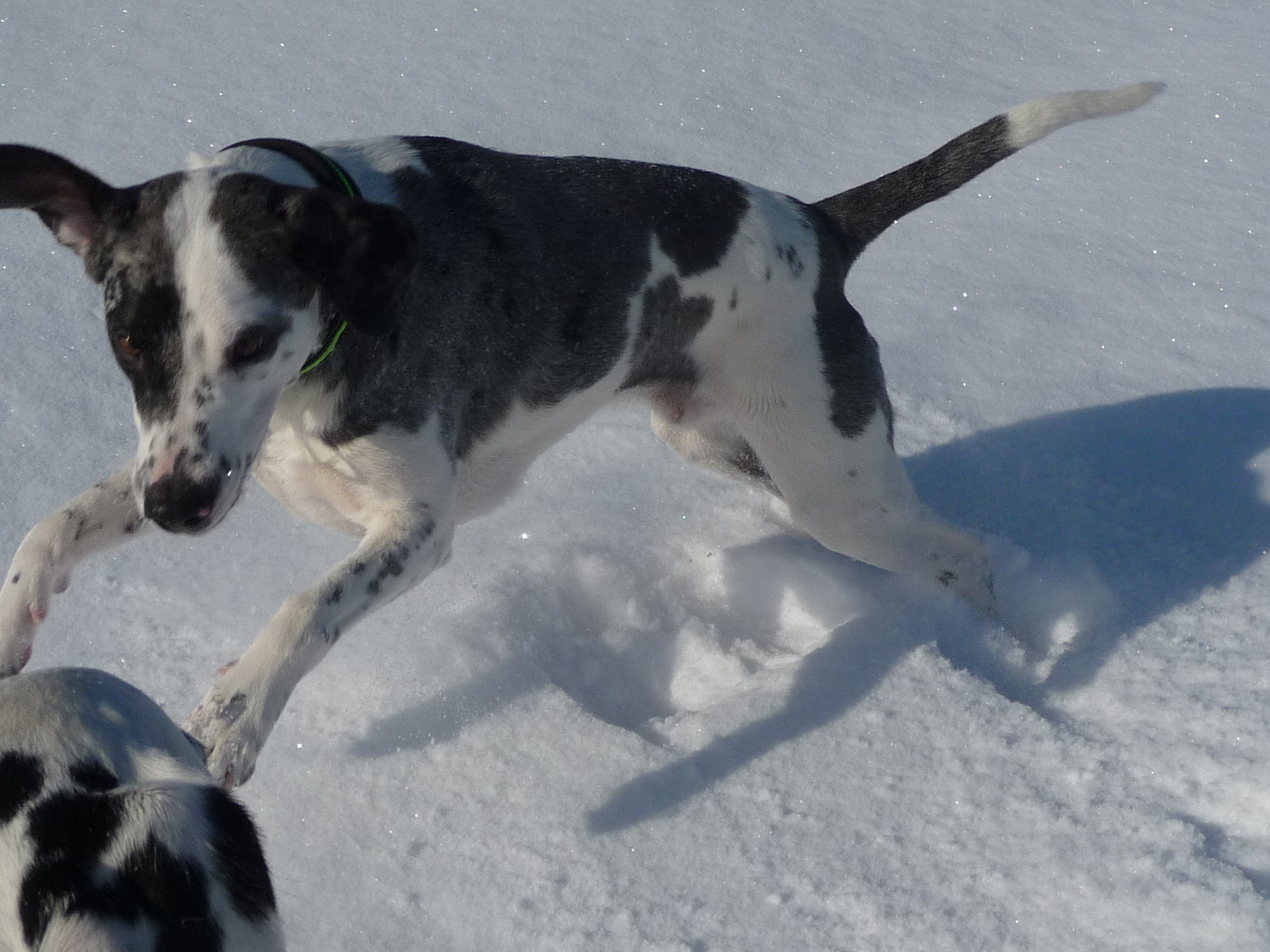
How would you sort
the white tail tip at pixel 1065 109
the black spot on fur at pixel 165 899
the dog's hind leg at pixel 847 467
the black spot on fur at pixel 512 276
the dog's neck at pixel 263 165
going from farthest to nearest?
the white tail tip at pixel 1065 109 → the dog's hind leg at pixel 847 467 → the black spot on fur at pixel 512 276 → the dog's neck at pixel 263 165 → the black spot on fur at pixel 165 899

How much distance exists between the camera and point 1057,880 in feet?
8.62

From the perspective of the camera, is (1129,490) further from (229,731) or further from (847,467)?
(229,731)

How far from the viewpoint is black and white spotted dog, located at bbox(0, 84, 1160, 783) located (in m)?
2.24

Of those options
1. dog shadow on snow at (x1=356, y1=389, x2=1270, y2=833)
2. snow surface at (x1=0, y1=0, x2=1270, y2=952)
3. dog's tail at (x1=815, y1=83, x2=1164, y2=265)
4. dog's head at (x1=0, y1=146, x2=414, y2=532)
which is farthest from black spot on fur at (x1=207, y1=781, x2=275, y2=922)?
dog's tail at (x1=815, y1=83, x2=1164, y2=265)

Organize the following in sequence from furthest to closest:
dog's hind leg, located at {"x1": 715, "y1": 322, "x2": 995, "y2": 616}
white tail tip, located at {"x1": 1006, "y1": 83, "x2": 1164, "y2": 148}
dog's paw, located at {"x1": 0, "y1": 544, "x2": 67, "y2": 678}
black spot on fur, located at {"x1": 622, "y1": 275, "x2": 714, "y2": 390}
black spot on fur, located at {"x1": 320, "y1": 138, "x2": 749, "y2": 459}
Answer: white tail tip, located at {"x1": 1006, "y1": 83, "x2": 1164, "y2": 148}
dog's hind leg, located at {"x1": 715, "y1": 322, "x2": 995, "y2": 616}
black spot on fur, located at {"x1": 622, "y1": 275, "x2": 714, "y2": 390}
black spot on fur, located at {"x1": 320, "y1": 138, "x2": 749, "y2": 459}
dog's paw, located at {"x1": 0, "y1": 544, "x2": 67, "y2": 678}

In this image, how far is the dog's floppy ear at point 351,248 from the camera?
91.1 inches

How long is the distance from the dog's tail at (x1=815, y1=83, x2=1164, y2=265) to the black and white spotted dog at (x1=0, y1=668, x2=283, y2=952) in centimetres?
236

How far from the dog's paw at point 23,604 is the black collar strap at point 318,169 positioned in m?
0.71

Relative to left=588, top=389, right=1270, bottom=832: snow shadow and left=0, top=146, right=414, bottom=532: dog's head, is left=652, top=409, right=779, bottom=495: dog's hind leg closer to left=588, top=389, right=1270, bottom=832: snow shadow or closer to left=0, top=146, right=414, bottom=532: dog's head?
left=588, top=389, right=1270, bottom=832: snow shadow

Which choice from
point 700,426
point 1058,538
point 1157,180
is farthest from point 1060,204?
point 700,426

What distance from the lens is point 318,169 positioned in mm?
2576

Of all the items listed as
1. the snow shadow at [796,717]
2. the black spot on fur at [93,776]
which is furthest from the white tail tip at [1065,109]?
the black spot on fur at [93,776]

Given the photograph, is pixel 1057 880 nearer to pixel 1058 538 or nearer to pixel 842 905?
pixel 842 905

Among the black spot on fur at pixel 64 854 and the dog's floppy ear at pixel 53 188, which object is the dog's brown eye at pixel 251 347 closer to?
the dog's floppy ear at pixel 53 188
